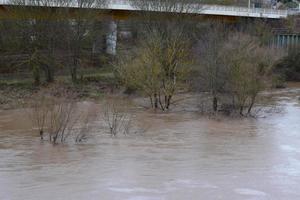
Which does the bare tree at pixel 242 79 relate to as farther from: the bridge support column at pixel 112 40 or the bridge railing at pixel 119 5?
the bridge support column at pixel 112 40

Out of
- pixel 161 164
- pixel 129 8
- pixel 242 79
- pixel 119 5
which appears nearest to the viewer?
pixel 161 164

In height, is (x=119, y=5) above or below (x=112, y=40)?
above

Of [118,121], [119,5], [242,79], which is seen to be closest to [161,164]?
[118,121]

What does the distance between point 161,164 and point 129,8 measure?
36.2 metres

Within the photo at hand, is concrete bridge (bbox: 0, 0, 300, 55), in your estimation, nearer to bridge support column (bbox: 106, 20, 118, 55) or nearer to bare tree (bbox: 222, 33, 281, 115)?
bridge support column (bbox: 106, 20, 118, 55)

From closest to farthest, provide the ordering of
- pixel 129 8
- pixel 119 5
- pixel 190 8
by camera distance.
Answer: pixel 119 5 < pixel 129 8 < pixel 190 8

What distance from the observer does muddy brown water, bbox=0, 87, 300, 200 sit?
1767 cm

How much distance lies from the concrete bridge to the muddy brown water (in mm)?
15598

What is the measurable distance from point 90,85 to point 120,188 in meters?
28.8

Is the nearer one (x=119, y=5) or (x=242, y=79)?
(x=242, y=79)

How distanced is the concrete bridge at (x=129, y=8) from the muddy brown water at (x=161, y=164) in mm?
15598

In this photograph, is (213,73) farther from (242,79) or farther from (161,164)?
(161,164)

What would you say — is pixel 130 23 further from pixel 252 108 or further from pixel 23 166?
pixel 23 166

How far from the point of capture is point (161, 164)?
21.2 metres
